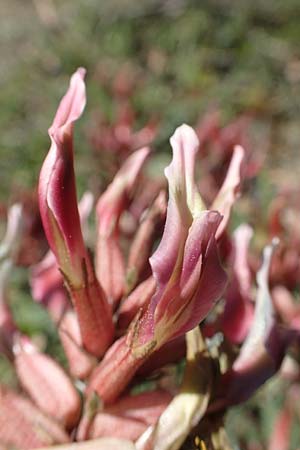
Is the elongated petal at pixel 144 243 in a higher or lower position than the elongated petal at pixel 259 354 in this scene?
higher

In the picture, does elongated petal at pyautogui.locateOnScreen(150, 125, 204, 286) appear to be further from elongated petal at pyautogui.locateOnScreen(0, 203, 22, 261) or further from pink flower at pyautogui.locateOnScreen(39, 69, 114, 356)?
elongated petal at pyautogui.locateOnScreen(0, 203, 22, 261)

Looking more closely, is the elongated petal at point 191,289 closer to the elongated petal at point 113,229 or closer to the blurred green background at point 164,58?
the elongated petal at point 113,229

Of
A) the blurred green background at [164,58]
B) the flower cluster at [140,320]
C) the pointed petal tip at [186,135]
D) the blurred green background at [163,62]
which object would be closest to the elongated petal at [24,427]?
the flower cluster at [140,320]

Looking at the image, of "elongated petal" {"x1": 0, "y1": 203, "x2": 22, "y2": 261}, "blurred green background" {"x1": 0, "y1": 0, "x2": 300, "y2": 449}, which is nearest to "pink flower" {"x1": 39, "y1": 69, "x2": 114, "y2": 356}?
"elongated petal" {"x1": 0, "y1": 203, "x2": 22, "y2": 261}

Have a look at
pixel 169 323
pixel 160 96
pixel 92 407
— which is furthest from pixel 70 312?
pixel 160 96

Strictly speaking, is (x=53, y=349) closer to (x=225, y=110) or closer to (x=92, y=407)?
(x=92, y=407)

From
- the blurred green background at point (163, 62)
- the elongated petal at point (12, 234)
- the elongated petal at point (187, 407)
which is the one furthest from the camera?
the blurred green background at point (163, 62)
